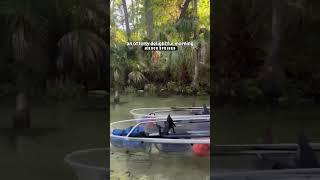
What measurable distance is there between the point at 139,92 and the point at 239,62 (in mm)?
708

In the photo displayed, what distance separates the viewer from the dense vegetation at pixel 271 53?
378 cm

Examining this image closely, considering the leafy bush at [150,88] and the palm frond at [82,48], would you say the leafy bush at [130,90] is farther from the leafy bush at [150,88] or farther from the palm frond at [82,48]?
the palm frond at [82,48]

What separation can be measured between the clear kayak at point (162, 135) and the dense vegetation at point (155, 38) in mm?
209

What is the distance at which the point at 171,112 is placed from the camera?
3752 millimetres

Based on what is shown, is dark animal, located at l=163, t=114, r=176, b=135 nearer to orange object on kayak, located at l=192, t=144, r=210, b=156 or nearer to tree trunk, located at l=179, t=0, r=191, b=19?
orange object on kayak, located at l=192, t=144, r=210, b=156

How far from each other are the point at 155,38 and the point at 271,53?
2.63ft

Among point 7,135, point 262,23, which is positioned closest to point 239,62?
point 262,23

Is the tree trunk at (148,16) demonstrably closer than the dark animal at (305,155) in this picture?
Yes

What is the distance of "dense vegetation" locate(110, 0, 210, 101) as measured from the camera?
3693 mm

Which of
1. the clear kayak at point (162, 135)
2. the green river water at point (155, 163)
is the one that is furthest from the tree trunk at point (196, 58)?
the clear kayak at point (162, 135)

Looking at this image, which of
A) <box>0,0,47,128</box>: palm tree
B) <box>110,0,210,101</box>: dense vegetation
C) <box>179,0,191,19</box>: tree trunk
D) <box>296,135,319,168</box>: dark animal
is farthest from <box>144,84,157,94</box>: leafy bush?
<box>296,135,319,168</box>: dark animal

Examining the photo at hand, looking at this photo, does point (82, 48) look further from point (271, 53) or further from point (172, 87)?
point (271, 53)

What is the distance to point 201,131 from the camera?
3.76 metres

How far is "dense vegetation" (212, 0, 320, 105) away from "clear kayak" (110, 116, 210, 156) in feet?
0.80
